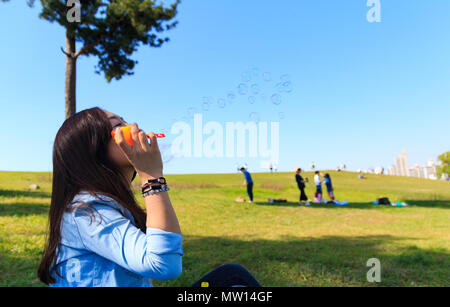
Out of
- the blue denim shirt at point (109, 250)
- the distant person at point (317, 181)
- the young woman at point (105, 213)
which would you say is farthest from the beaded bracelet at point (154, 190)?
the distant person at point (317, 181)

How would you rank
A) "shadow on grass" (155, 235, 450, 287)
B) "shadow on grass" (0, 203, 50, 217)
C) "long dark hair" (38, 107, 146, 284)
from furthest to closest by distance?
"shadow on grass" (0, 203, 50, 217) < "shadow on grass" (155, 235, 450, 287) < "long dark hair" (38, 107, 146, 284)

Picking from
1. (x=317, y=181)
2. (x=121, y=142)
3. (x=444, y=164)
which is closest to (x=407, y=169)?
(x=444, y=164)

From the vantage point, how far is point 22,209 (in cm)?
1106

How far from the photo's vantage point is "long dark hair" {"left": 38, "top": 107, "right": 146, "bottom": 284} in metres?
1.53

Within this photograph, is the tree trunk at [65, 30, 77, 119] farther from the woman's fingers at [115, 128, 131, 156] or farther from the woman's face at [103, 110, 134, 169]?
the woman's fingers at [115, 128, 131, 156]

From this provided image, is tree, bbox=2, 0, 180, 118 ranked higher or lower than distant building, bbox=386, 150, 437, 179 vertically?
higher

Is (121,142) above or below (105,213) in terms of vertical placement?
above

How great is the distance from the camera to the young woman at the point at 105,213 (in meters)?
1.28

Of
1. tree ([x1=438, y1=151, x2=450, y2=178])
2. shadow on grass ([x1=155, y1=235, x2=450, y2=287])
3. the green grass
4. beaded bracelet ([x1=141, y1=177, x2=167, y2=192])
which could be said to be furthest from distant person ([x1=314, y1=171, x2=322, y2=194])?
tree ([x1=438, y1=151, x2=450, y2=178])

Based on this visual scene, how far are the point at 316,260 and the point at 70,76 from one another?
1040 cm

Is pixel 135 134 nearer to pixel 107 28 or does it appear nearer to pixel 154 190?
pixel 154 190

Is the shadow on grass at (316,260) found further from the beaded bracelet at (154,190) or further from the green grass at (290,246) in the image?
the beaded bracelet at (154,190)

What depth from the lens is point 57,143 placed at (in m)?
1.60
